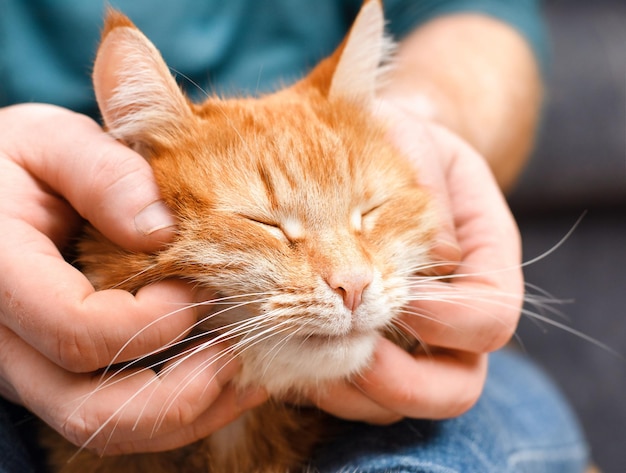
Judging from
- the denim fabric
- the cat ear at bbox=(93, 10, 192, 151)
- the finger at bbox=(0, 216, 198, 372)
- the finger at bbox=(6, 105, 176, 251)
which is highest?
the cat ear at bbox=(93, 10, 192, 151)

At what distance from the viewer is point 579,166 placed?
2.61m

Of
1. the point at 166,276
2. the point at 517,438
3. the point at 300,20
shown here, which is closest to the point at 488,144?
the point at 300,20

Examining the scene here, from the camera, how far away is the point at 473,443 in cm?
108

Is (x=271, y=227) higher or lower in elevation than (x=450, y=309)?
higher

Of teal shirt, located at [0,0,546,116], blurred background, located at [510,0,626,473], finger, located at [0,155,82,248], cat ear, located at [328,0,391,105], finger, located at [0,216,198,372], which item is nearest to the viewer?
finger, located at [0,216,198,372]

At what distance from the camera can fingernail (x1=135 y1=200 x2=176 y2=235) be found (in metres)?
0.83

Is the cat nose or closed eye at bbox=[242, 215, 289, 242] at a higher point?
closed eye at bbox=[242, 215, 289, 242]

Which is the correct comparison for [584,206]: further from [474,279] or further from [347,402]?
[347,402]

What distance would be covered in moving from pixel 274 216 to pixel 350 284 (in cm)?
15

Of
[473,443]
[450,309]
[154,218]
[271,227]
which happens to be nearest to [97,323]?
[154,218]

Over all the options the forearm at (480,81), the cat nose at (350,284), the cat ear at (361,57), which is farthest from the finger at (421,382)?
the forearm at (480,81)

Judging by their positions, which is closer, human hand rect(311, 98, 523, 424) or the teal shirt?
human hand rect(311, 98, 523, 424)

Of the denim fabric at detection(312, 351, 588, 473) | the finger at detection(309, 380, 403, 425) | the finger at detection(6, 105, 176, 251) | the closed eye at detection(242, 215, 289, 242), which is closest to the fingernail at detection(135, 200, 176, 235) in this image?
the finger at detection(6, 105, 176, 251)

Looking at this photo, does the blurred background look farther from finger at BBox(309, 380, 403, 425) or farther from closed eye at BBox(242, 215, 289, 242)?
closed eye at BBox(242, 215, 289, 242)
